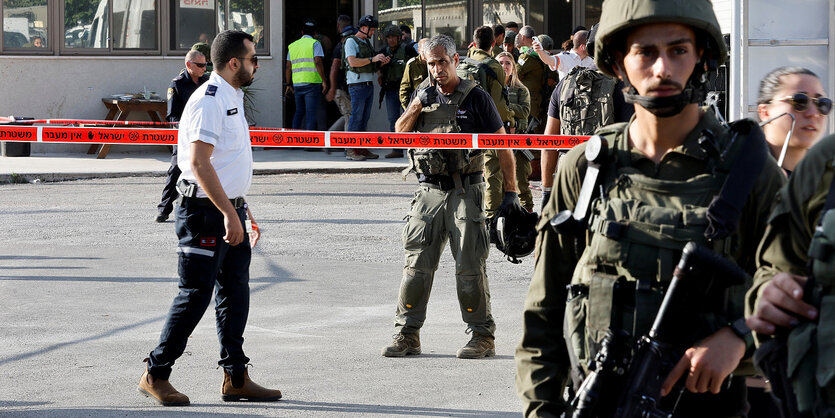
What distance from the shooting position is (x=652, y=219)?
289 cm

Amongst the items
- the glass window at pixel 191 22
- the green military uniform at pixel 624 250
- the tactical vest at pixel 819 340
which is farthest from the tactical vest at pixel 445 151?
the glass window at pixel 191 22

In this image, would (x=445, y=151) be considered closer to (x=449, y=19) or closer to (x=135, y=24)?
(x=135, y=24)

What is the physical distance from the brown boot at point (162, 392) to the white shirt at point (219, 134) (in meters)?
0.95

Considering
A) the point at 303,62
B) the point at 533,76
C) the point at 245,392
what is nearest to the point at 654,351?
the point at 245,392

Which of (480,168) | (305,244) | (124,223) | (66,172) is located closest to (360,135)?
(305,244)

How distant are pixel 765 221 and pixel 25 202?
465 inches

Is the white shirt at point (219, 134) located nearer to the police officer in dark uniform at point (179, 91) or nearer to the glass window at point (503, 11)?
the police officer in dark uniform at point (179, 91)

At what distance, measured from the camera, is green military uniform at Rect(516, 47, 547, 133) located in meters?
14.8

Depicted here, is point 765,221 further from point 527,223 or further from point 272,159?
point 272,159

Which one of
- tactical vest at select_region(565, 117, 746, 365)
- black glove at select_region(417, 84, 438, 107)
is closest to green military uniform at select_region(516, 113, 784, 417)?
tactical vest at select_region(565, 117, 746, 365)

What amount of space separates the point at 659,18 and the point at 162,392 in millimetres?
3745

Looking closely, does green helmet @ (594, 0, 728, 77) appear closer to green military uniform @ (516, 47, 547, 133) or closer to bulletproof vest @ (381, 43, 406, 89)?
green military uniform @ (516, 47, 547, 133)

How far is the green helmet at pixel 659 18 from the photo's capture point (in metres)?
2.92

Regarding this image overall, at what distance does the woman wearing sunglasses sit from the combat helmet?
1.48 metres
